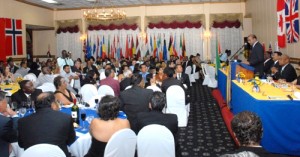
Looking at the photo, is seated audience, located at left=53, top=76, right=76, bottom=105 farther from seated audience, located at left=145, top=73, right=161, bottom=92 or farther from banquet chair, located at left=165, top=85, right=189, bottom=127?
banquet chair, located at left=165, top=85, right=189, bottom=127

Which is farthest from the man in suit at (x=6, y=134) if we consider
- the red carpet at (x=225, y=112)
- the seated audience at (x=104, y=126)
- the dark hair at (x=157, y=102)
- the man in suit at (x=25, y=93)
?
the red carpet at (x=225, y=112)

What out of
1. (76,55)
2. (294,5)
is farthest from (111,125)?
(76,55)

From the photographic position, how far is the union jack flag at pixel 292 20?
8430mm

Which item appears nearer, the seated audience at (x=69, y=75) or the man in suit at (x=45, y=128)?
the man in suit at (x=45, y=128)

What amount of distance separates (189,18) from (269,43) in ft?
19.8

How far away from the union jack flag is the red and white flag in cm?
35

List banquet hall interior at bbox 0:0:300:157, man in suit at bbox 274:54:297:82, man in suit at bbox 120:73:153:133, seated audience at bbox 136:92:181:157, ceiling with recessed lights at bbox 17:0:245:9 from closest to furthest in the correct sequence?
banquet hall interior at bbox 0:0:300:157 → seated audience at bbox 136:92:181:157 → man in suit at bbox 120:73:153:133 → man in suit at bbox 274:54:297:82 → ceiling with recessed lights at bbox 17:0:245:9

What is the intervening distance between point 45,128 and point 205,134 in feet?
13.1

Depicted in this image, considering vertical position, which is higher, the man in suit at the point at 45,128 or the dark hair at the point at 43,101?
the dark hair at the point at 43,101

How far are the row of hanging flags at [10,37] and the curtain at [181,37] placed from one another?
646cm

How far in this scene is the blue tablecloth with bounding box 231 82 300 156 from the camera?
4910 mm

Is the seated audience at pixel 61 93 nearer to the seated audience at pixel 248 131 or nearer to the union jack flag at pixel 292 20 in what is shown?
the seated audience at pixel 248 131

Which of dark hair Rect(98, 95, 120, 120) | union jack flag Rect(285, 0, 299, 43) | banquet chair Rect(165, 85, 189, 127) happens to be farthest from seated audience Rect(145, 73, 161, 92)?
union jack flag Rect(285, 0, 299, 43)

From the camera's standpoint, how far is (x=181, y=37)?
17.2 meters
